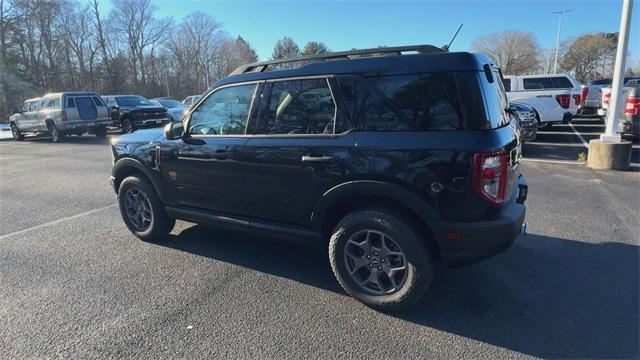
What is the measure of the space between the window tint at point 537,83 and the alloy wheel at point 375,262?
1340cm

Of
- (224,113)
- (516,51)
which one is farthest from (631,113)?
(516,51)

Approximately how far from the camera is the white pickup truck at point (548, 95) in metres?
13.3

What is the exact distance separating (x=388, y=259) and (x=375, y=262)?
0.36ft

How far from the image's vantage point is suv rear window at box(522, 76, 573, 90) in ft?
45.0

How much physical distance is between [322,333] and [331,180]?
1.15 m

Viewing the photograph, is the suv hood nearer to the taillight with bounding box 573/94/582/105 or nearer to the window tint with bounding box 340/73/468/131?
the window tint with bounding box 340/73/468/131

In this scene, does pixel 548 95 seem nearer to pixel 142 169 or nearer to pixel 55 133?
pixel 142 169

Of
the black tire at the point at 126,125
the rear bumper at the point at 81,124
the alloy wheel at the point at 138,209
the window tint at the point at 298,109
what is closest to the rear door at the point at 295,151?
the window tint at the point at 298,109

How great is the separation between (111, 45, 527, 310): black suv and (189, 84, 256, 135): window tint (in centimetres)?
1

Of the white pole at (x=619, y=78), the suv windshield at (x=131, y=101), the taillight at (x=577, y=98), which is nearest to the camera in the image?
the white pole at (x=619, y=78)

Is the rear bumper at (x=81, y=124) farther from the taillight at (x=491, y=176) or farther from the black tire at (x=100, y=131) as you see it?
the taillight at (x=491, y=176)

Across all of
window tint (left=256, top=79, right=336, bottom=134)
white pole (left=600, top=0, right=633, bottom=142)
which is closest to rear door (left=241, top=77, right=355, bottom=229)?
window tint (left=256, top=79, right=336, bottom=134)

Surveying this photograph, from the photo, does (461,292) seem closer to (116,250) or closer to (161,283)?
(161,283)

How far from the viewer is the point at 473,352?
8.49 feet
